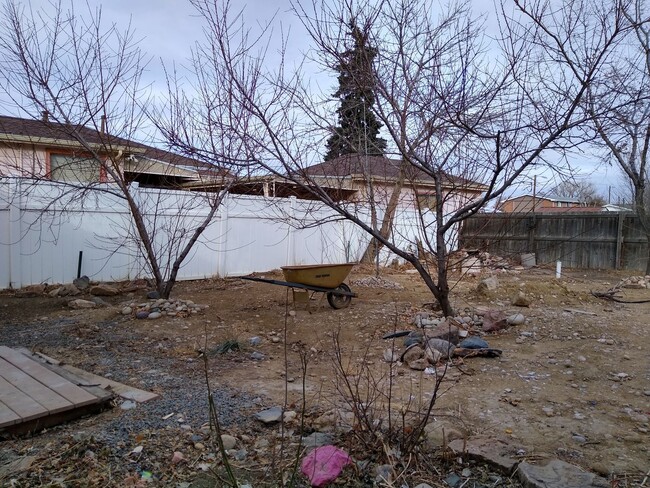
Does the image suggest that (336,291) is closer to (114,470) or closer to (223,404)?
(223,404)

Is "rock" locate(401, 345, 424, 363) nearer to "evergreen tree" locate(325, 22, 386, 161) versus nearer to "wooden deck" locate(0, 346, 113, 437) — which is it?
"wooden deck" locate(0, 346, 113, 437)

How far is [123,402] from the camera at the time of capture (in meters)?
3.73

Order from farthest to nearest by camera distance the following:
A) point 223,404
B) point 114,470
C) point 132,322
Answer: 1. point 132,322
2. point 223,404
3. point 114,470

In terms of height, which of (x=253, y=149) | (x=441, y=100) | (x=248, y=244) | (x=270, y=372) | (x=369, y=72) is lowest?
(x=270, y=372)

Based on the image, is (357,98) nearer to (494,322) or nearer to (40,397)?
(494,322)

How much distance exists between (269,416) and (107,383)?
158 centimetres

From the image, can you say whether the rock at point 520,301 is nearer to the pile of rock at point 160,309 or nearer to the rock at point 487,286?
the rock at point 487,286

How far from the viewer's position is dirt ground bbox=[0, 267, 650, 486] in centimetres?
326

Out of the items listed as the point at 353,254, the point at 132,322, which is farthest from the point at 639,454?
the point at 353,254

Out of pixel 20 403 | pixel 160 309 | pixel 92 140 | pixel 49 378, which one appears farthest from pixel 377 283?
pixel 20 403

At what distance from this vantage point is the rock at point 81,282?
28.5 ft

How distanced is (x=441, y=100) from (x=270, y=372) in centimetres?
340

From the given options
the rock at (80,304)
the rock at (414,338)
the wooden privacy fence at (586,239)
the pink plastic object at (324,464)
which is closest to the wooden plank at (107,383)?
the pink plastic object at (324,464)

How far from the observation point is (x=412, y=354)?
488 cm
